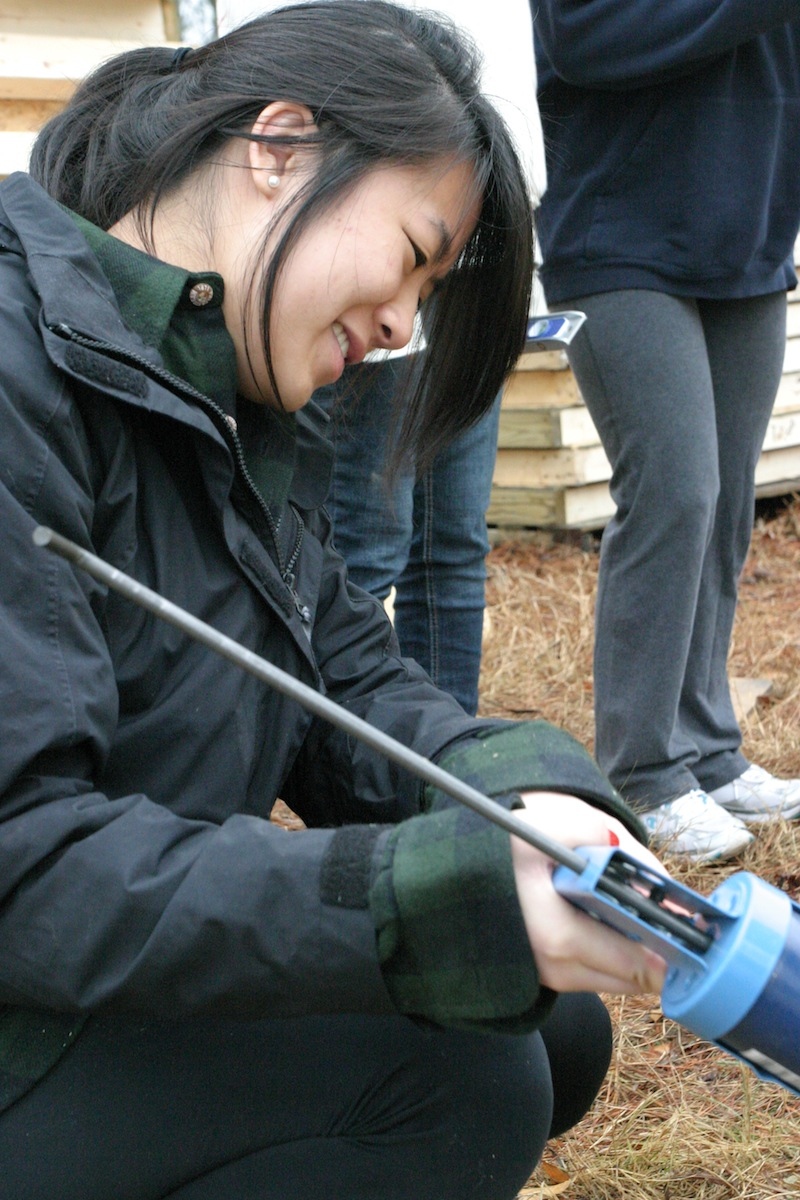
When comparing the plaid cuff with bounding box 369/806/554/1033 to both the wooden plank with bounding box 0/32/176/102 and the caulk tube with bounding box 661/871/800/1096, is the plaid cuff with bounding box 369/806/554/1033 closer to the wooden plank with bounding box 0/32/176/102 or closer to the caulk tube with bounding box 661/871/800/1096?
the caulk tube with bounding box 661/871/800/1096

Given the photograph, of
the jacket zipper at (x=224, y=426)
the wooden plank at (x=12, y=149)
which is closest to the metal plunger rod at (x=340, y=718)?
the jacket zipper at (x=224, y=426)

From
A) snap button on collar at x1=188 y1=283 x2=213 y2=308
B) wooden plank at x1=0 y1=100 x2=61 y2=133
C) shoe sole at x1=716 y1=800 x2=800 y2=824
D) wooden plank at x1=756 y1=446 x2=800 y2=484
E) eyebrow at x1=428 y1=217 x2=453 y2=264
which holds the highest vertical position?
eyebrow at x1=428 y1=217 x2=453 y2=264

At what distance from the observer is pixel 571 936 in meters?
0.99

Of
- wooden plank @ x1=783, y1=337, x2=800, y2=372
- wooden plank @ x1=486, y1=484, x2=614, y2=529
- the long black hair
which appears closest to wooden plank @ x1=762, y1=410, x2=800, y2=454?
wooden plank @ x1=783, y1=337, x2=800, y2=372

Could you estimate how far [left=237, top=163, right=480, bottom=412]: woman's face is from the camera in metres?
1.33

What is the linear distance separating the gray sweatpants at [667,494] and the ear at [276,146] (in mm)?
1047

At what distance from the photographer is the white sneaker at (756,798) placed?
2.63 metres

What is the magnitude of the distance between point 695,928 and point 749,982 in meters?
0.05

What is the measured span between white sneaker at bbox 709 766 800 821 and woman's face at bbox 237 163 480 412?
152cm

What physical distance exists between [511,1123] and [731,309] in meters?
1.59

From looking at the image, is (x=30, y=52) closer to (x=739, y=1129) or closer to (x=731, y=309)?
(x=731, y=309)

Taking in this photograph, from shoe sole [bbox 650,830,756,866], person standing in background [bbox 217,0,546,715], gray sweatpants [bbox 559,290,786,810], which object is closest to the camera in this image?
person standing in background [bbox 217,0,546,715]

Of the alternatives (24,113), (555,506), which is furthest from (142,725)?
(555,506)

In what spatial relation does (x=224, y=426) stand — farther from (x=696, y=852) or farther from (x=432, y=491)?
(x=696, y=852)
